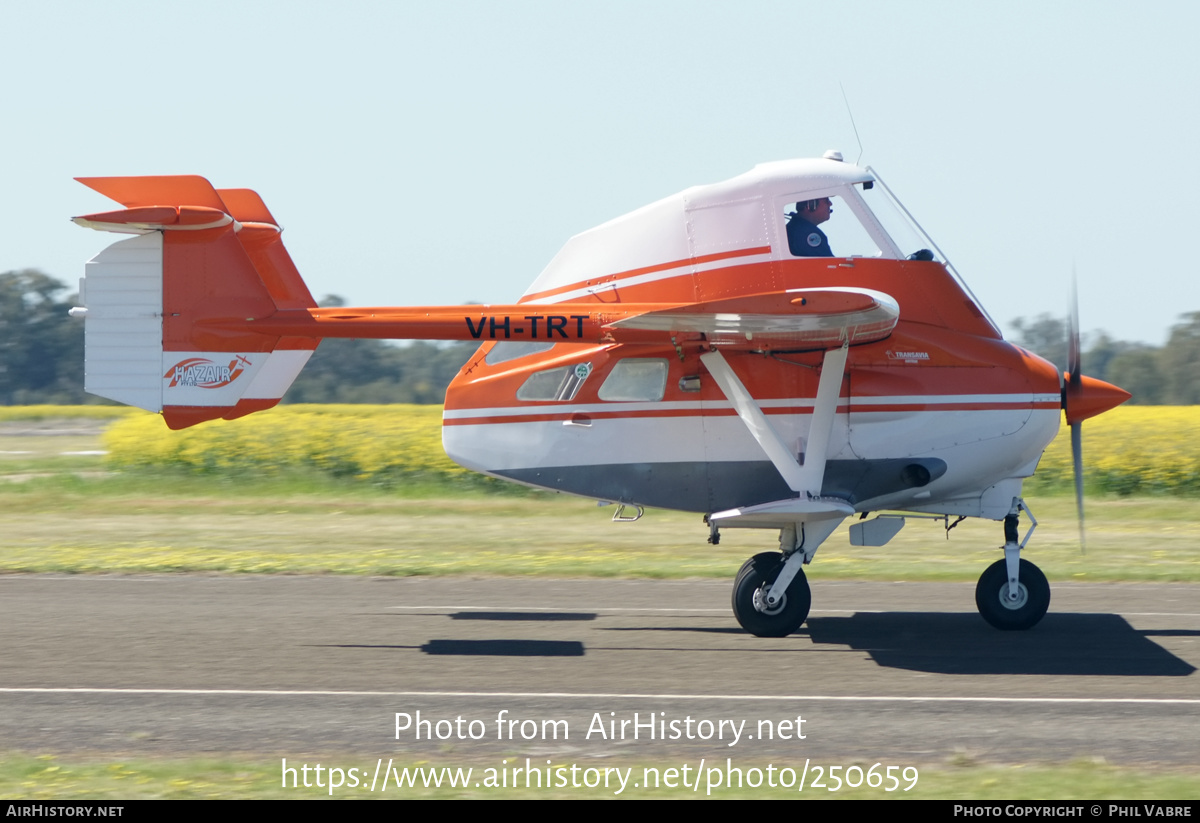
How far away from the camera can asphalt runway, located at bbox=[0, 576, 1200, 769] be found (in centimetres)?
717

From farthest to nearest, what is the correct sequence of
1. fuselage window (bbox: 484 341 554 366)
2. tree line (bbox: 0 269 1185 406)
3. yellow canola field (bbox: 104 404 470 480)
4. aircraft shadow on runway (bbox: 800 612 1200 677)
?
tree line (bbox: 0 269 1185 406) < yellow canola field (bbox: 104 404 470 480) < fuselage window (bbox: 484 341 554 366) < aircraft shadow on runway (bbox: 800 612 1200 677)

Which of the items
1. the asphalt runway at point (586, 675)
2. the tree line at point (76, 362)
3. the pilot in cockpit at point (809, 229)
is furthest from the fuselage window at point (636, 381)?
the tree line at point (76, 362)

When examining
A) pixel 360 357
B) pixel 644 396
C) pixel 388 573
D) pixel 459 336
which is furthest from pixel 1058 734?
pixel 360 357

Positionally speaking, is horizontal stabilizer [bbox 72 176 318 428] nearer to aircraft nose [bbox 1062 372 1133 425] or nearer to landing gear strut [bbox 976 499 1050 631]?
landing gear strut [bbox 976 499 1050 631]

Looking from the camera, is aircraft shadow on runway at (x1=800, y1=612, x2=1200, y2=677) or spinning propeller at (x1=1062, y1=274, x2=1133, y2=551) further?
spinning propeller at (x1=1062, y1=274, x2=1133, y2=551)

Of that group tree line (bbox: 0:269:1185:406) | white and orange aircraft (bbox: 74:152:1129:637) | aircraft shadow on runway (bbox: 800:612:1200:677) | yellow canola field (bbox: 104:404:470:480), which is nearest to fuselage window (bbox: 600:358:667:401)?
white and orange aircraft (bbox: 74:152:1129:637)

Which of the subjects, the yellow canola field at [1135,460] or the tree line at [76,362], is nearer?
the yellow canola field at [1135,460]

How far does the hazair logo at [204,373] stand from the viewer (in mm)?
10180

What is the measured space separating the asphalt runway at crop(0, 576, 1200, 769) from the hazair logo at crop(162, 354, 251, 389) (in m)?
2.14

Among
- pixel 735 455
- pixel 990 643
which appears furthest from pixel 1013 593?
pixel 735 455

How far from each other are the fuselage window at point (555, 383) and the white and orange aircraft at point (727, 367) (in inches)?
0.7

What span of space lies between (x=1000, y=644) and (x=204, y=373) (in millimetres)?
6963

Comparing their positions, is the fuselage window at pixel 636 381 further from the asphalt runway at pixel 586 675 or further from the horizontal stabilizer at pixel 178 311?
the horizontal stabilizer at pixel 178 311

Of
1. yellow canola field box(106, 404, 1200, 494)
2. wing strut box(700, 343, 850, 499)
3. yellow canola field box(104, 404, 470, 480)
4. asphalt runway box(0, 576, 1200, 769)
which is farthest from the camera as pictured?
yellow canola field box(104, 404, 470, 480)
